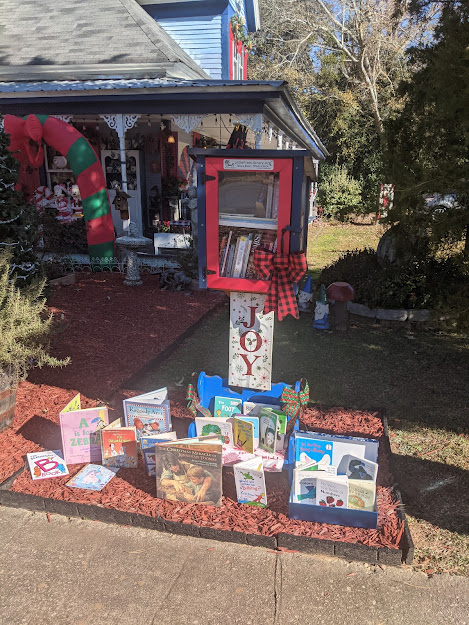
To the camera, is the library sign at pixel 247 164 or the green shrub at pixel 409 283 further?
the green shrub at pixel 409 283

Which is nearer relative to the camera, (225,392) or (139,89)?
(225,392)

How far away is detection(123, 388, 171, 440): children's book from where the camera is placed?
4000 millimetres

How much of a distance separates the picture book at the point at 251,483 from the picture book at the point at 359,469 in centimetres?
62

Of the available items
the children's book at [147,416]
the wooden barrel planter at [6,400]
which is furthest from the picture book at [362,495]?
the wooden barrel planter at [6,400]

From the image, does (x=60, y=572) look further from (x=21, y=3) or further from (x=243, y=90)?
(x=21, y=3)

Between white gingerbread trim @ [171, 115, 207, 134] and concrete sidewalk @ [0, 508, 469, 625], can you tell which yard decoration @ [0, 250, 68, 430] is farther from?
white gingerbread trim @ [171, 115, 207, 134]

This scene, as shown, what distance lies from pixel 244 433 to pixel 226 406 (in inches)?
15.2

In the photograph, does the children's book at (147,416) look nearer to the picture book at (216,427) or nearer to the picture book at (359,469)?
the picture book at (216,427)

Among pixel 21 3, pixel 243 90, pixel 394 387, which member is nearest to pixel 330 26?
pixel 21 3

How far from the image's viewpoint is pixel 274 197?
147 inches

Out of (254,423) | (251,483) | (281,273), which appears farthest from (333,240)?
(251,483)

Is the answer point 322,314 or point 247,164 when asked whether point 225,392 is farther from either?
point 322,314

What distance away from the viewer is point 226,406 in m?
4.28

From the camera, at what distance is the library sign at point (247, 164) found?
357 centimetres
